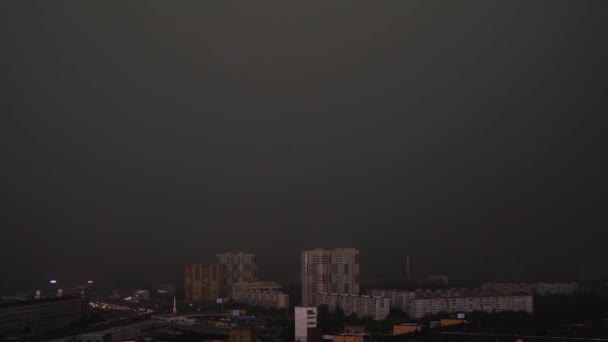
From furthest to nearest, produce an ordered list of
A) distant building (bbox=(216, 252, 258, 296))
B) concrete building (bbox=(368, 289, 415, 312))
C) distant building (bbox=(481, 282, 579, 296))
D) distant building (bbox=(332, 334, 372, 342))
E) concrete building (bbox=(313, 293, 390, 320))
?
distant building (bbox=(216, 252, 258, 296)) < distant building (bbox=(481, 282, 579, 296)) < concrete building (bbox=(368, 289, 415, 312)) < concrete building (bbox=(313, 293, 390, 320)) < distant building (bbox=(332, 334, 372, 342))

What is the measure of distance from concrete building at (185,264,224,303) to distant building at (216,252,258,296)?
0.38 m

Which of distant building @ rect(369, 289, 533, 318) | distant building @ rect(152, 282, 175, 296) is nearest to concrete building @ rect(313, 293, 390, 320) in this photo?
distant building @ rect(369, 289, 533, 318)

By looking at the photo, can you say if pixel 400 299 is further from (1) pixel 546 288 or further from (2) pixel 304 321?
(2) pixel 304 321

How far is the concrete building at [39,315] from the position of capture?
1345 centimetres

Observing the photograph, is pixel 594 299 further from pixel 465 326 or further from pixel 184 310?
pixel 184 310

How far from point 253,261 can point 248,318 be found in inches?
309

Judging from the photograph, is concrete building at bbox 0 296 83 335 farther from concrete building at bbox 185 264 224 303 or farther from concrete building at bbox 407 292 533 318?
concrete building at bbox 407 292 533 318

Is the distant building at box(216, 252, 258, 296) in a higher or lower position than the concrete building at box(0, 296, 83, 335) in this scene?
higher

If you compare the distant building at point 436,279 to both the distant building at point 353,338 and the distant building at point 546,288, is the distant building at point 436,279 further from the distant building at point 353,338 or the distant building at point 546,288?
the distant building at point 353,338

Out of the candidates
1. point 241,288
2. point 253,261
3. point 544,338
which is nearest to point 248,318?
point 241,288

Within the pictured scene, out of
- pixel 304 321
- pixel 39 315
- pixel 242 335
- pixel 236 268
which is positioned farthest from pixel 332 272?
pixel 242 335

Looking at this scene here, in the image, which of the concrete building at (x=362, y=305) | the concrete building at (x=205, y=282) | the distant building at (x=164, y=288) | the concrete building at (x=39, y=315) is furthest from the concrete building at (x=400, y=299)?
the distant building at (x=164, y=288)

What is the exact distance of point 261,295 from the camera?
2016cm

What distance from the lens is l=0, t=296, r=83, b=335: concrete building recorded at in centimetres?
1345
